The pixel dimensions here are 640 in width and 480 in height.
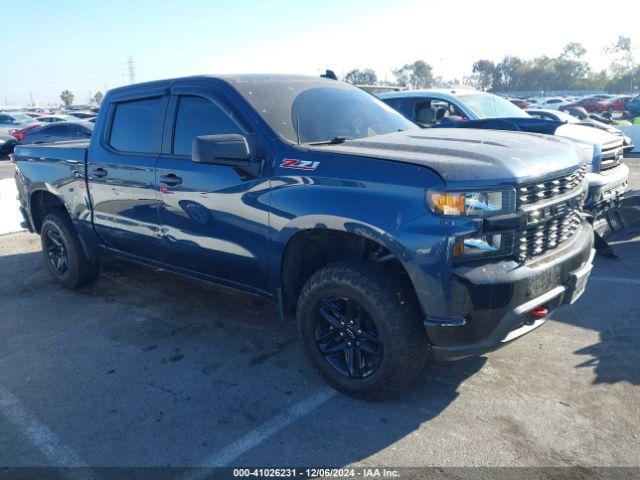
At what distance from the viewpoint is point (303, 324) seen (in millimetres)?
3506

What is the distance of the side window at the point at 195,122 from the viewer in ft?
12.8

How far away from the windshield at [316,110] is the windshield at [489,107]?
165 inches

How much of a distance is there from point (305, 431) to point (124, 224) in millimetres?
2521

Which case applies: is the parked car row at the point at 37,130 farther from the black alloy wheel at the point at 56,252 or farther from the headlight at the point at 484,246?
the headlight at the point at 484,246

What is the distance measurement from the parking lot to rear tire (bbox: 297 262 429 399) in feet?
0.55

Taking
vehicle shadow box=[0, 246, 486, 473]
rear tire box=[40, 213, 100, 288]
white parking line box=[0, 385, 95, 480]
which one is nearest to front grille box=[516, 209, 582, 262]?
vehicle shadow box=[0, 246, 486, 473]

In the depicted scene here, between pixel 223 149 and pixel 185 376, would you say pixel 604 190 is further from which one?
pixel 185 376

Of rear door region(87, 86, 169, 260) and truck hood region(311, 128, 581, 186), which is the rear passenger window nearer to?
rear door region(87, 86, 169, 260)

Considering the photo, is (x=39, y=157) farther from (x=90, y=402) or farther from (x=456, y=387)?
(x=456, y=387)

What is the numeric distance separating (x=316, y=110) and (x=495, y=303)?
1.93 metres

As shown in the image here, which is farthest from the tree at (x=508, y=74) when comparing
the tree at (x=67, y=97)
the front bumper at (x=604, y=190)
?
the front bumper at (x=604, y=190)

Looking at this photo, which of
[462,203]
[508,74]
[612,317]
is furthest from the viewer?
[508,74]

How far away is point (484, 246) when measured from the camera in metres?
2.82

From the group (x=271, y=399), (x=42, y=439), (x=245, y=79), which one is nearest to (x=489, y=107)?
(x=245, y=79)
